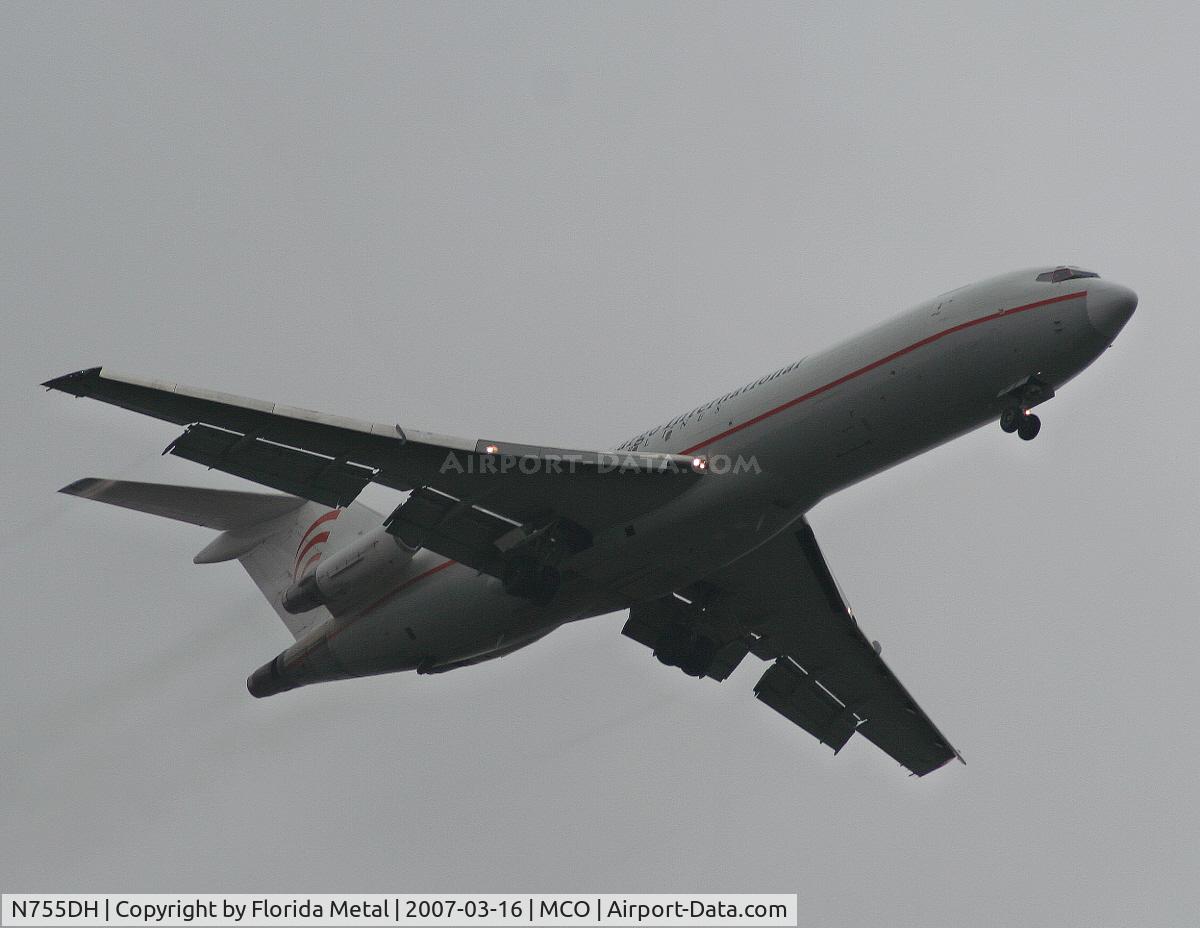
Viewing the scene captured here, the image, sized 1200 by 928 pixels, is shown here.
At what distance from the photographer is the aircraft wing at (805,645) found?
2964 centimetres

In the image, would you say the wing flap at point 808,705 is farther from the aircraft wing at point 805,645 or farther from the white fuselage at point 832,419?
the white fuselage at point 832,419

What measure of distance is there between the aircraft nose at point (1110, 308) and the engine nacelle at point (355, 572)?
1225 cm

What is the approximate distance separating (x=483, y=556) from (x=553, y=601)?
1420mm

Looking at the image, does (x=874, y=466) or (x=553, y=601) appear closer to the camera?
(x=874, y=466)

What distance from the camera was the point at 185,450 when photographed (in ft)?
80.0

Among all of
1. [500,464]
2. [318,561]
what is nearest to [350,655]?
[318,561]

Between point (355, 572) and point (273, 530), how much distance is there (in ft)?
17.4

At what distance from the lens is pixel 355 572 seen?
2842 centimetres

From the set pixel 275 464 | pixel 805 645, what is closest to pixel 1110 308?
pixel 805 645

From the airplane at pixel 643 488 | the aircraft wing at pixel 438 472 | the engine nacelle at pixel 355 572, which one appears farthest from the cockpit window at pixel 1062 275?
the engine nacelle at pixel 355 572

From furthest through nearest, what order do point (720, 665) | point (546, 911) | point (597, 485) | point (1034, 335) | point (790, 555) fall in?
point (720, 665)
point (790, 555)
point (546, 911)
point (597, 485)
point (1034, 335)

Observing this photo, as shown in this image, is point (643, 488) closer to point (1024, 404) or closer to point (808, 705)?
point (1024, 404)

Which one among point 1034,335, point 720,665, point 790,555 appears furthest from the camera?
point 720,665

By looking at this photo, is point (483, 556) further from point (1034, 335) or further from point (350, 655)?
point (1034, 335)
